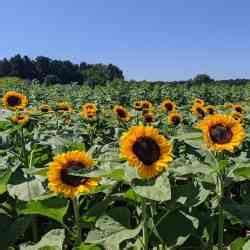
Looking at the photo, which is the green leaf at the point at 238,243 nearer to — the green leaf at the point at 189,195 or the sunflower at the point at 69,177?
the green leaf at the point at 189,195

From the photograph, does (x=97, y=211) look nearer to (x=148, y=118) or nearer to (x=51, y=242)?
(x=51, y=242)

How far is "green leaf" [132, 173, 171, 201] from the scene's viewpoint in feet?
6.43

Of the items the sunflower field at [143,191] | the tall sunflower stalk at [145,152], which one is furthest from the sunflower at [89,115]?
the tall sunflower stalk at [145,152]

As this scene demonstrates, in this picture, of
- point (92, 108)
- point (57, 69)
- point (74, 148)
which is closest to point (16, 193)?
point (74, 148)

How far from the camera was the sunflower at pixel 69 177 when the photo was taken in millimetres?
2193

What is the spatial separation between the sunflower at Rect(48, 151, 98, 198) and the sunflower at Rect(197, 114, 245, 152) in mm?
490

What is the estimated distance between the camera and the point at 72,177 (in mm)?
2250

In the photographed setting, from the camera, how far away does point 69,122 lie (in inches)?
235

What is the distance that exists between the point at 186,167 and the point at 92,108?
14.7ft

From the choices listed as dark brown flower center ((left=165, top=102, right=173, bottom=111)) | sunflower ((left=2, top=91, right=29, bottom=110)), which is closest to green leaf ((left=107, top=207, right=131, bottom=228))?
sunflower ((left=2, top=91, right=29, bottom=110))

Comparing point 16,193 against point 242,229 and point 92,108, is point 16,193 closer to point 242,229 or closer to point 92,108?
point 242,229

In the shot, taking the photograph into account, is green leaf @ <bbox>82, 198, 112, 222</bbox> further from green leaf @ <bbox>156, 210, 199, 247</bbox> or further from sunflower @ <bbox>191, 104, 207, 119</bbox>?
sunflower @ <bbox>191, 104, 207, 119</bbox>

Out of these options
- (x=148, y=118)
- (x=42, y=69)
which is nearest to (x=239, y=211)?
(x=148, y=118)

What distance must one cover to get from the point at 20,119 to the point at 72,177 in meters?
Result: 1.62
